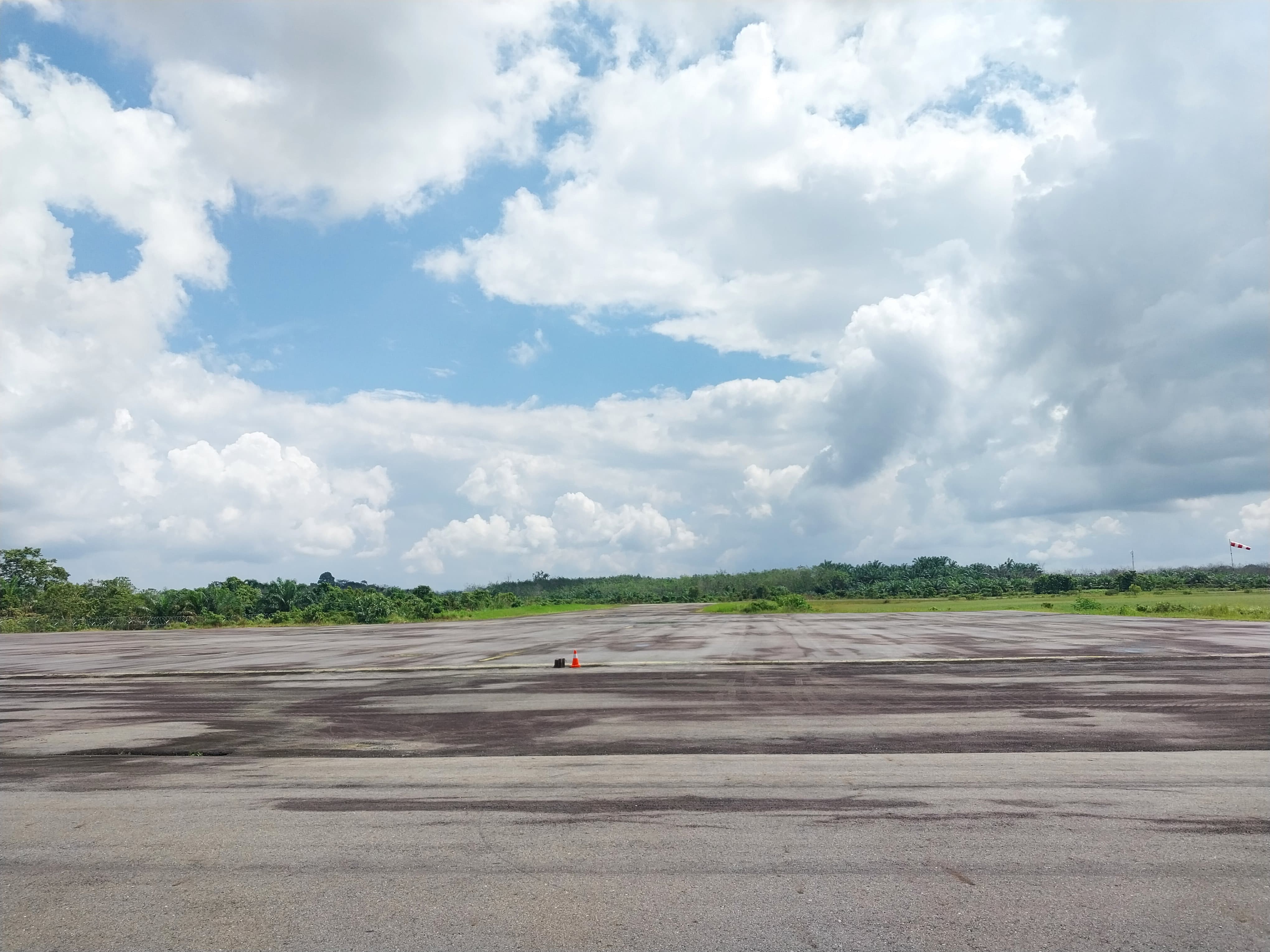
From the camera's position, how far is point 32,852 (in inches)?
273

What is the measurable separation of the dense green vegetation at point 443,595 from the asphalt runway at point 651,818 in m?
57.6

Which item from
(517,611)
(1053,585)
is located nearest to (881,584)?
(1053,585)

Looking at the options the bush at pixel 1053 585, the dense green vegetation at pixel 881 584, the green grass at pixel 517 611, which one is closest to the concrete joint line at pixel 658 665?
the green grass at pixel 517 611

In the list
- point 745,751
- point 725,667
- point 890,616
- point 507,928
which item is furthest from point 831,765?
point 890,616

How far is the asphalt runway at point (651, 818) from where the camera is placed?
534 centimetres

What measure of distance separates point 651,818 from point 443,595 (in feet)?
303

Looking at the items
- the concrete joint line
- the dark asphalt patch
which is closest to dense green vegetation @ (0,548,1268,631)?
the concrete joint line

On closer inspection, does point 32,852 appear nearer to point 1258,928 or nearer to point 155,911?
point 155,911

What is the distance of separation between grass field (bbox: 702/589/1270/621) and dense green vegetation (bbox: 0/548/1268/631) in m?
2.68

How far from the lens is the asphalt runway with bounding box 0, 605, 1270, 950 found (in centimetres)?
534

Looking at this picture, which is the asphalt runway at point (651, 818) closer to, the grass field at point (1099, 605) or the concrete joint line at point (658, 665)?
the concrete joint line at point (658, 665)

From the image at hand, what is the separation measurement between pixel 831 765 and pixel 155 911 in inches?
277

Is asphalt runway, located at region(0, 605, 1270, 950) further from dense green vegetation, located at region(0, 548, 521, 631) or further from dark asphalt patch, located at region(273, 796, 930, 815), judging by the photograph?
dense green vegetation, located at region(0, 548, 521, 631)

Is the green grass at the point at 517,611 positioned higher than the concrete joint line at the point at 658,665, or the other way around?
the concrete joint line at the point at 658,665
